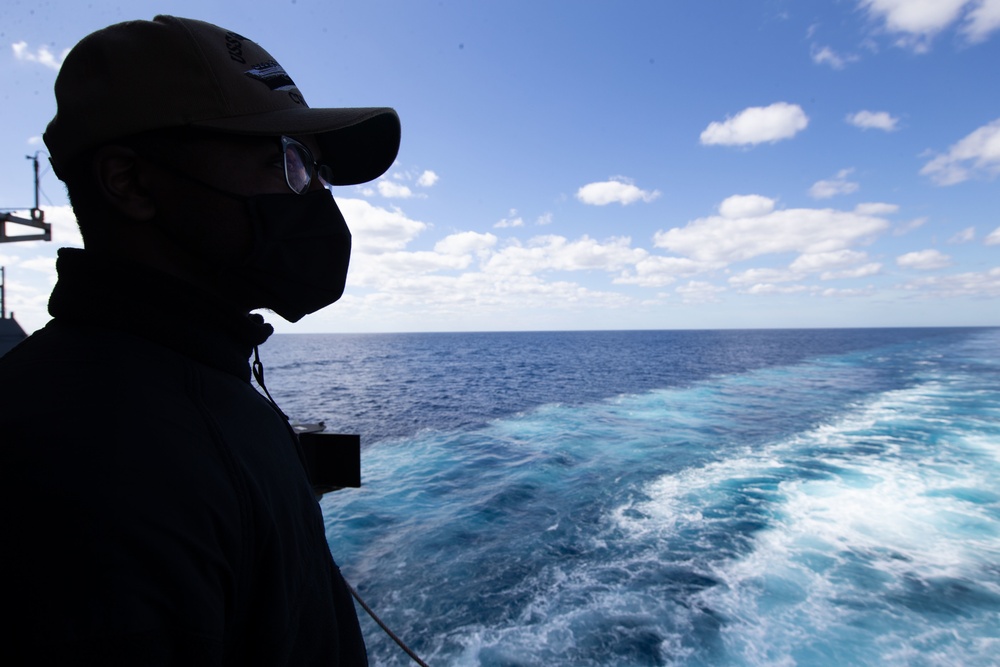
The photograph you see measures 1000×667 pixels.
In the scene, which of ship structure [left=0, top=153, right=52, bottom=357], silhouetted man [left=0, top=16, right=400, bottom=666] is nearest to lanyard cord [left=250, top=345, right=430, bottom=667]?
silhouetted man [left=0, top=16, right=400, bottom=666]

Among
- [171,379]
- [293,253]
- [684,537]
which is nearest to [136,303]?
[171,379]

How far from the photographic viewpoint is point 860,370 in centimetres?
4144

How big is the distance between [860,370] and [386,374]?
43147 millimetres

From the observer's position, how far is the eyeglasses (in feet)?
4.84

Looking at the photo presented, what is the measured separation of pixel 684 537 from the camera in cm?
994

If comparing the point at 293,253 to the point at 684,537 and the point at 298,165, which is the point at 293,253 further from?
the point at 684,537

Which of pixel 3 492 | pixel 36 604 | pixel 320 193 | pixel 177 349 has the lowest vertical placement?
pixel 36 604

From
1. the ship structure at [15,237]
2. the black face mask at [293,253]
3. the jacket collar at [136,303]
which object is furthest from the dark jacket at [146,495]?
the ship structure at [15,237]

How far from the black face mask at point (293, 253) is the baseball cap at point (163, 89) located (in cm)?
14

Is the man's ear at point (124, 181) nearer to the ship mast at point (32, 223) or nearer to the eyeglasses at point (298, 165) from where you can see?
the eyeglasses at point (298, 165)

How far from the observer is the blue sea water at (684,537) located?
691 cm

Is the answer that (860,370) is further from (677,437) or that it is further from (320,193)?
(320,193)

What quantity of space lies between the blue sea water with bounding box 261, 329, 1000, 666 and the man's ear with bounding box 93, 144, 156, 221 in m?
7.11

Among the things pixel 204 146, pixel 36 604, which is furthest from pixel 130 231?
pixel 36 604
